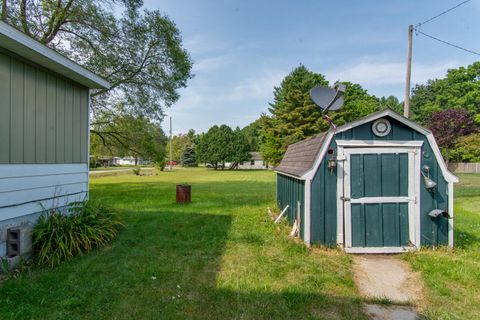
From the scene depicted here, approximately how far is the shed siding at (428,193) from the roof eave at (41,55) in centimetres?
465

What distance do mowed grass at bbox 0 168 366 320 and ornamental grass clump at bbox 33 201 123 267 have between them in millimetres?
189

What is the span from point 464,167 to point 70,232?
139 feet

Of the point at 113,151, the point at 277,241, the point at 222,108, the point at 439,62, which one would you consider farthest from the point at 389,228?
the point at 222,108

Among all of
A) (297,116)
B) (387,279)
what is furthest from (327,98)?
(297,116)

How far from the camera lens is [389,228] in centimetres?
444

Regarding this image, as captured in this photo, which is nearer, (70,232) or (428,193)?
(70,232)

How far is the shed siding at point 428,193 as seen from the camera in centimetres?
443

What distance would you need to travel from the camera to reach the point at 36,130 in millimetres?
4102

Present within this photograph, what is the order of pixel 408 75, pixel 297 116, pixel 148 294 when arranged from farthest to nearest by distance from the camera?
pixel 297 116
pixel 408 75
pixel 148 294

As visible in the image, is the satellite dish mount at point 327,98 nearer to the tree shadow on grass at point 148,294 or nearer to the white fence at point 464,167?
the tree shadow on grass at point 148,294

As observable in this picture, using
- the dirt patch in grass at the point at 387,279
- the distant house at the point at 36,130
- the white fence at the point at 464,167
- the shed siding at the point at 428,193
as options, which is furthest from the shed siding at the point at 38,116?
the white fence at the point at 464,167

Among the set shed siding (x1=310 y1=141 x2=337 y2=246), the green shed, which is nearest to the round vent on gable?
the green shed

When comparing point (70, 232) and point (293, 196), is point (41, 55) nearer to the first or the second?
point (70, 232)

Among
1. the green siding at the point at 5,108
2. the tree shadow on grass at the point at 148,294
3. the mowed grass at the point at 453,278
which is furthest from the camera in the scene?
the green siding at the point at 5,108
